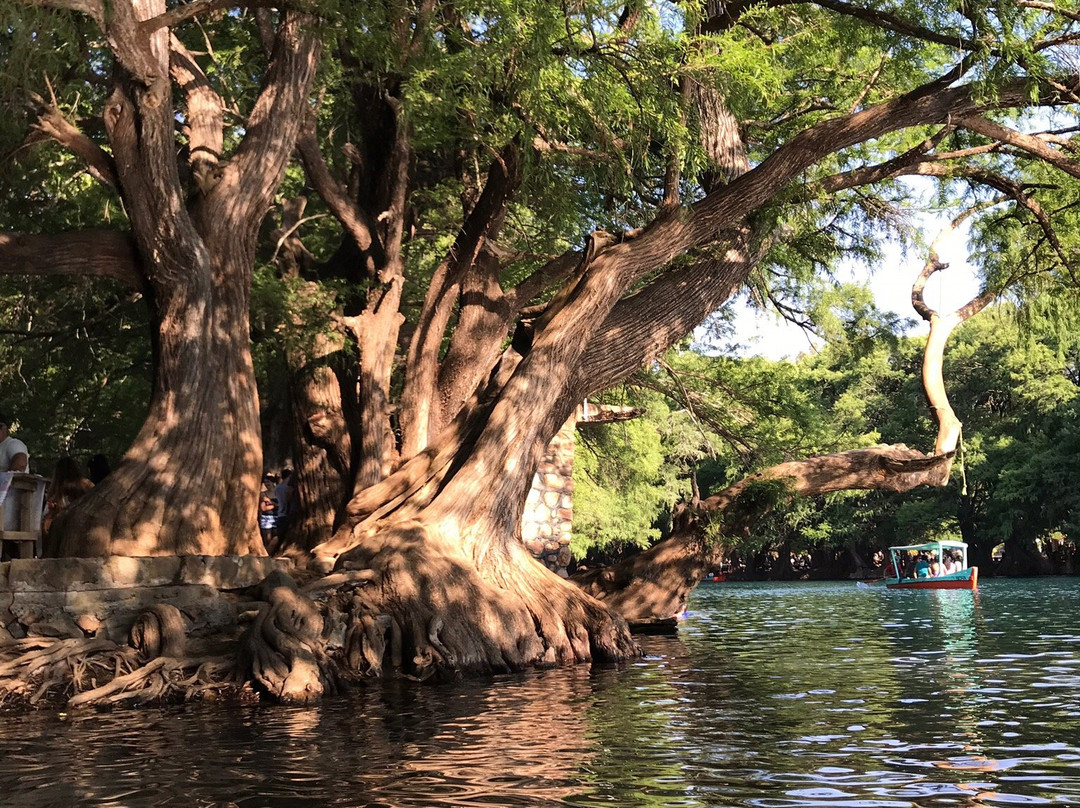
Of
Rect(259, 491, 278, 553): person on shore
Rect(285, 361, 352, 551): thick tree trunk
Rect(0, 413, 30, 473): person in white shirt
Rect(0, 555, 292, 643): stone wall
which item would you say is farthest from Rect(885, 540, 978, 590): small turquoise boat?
Rect(0, 413, 30, 473): person in white shirt

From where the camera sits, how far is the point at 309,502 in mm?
18453

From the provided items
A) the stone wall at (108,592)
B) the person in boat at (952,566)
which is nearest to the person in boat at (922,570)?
the person in boat at (952,566)

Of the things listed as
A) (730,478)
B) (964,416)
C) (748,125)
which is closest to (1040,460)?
(964,416)

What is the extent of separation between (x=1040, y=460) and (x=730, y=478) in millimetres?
14332

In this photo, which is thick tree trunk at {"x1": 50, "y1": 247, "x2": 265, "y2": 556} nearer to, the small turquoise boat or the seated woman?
the small turquoise boat

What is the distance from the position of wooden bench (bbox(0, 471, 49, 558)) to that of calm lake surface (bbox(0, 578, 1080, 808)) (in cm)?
259

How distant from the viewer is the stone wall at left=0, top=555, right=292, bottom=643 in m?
11.1

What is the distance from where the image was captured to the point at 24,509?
12.3 m

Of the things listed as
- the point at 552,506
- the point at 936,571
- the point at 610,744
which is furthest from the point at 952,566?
the point at 610,744

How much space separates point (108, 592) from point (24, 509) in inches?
58.8

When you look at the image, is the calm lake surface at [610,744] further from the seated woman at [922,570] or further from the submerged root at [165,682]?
the seated woman at [922,570]

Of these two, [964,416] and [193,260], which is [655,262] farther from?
[964,416]

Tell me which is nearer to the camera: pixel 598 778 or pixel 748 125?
pixel 598 778

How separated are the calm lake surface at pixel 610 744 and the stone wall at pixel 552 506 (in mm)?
11958
